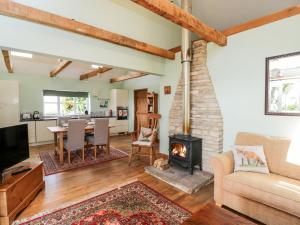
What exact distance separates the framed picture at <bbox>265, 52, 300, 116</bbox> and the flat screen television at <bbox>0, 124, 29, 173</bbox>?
359 centimetres

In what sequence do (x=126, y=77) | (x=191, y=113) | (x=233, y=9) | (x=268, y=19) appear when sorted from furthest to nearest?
(x=126, y=77), (x=191, y=113), (x=233, y=9), (x=268, y=19)

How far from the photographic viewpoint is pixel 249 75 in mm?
2695

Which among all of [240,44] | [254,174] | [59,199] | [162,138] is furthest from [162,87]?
[59,199]

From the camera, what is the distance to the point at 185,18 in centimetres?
211

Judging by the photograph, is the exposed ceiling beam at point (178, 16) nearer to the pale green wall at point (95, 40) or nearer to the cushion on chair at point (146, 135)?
the pale green wall at point (95, 40)

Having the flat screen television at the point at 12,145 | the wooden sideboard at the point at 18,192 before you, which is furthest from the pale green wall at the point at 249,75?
the flat screen television at the point at 12,145

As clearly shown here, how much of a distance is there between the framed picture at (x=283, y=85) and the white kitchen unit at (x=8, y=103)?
613 cm

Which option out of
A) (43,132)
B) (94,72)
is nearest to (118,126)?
(94,72)

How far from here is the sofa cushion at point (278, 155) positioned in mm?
2031

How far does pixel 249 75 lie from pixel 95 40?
2.78 m

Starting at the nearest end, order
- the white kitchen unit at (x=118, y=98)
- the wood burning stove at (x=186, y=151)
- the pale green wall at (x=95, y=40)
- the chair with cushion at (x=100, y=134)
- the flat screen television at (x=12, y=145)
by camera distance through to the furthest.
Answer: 1. the flat screen television at (x=12, y=145)
2. the pale green wall at (x=95, y=40)
3. the wood burning stove at (x=186, y=151)
4. the chair with cushion at (x=100, y=134)
5. the white kitchen unit at (x=118, y=98)

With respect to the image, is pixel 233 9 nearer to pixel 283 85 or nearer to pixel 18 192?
pixel 283 85

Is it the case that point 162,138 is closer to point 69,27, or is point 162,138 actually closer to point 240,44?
point 240,44

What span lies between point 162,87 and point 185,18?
2.23 m
